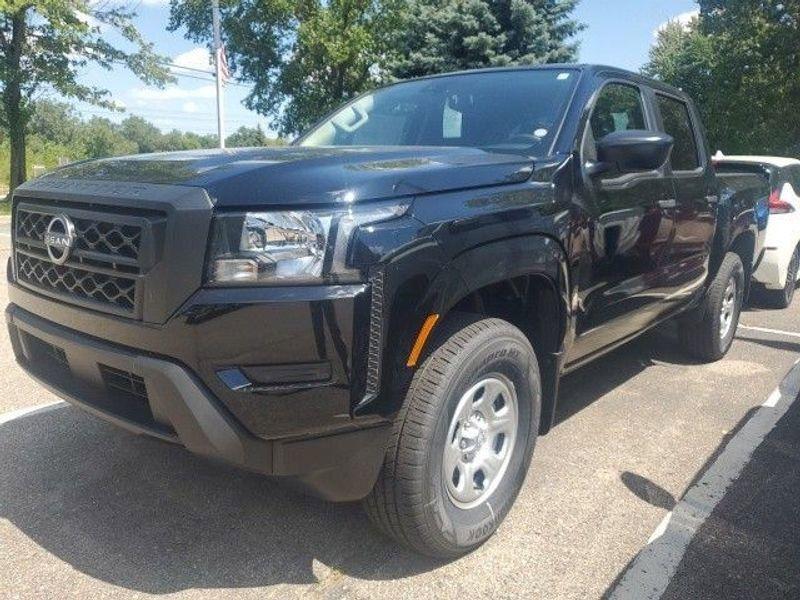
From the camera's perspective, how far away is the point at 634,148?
9.37 ft

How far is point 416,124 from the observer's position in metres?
3.52

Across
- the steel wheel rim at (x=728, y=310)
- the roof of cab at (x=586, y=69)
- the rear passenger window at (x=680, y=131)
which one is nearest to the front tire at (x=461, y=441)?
the roof of cab at (x=586, y=69)

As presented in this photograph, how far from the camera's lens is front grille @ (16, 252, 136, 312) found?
84.9 inches

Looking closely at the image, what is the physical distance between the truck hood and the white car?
200 inches

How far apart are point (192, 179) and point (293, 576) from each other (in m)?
1.41

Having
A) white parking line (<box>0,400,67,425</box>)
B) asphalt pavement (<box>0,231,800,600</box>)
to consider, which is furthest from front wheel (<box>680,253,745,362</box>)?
white parking line (<box>0,400,67,425</box>)

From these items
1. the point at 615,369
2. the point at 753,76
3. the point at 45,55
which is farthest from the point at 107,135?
the point at 615,369

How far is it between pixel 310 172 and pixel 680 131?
312cm

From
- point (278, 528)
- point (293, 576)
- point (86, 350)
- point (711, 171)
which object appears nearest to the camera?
point (86, 350)

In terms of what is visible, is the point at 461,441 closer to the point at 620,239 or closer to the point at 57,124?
the point at 620,239

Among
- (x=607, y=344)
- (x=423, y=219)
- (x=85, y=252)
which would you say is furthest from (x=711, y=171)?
(x=85, y=252)

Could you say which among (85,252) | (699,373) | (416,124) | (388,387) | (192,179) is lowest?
(699,373)

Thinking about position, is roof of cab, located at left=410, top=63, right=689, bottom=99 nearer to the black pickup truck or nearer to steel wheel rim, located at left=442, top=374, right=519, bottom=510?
A: the black pickup truck

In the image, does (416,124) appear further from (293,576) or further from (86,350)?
(293,576)
